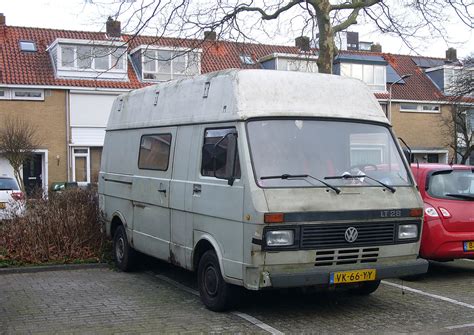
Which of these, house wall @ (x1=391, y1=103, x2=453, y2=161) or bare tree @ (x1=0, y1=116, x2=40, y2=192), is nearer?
bare tree @ (x1=0, y1=116, x2=40, y2=192)

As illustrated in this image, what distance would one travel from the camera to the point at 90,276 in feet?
31.0

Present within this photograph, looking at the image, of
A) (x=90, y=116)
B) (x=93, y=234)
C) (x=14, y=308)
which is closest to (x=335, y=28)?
(x=93, y=234)

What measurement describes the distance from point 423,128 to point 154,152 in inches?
1403

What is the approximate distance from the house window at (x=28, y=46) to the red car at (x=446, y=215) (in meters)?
28.8

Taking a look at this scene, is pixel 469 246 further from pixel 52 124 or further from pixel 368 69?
pixel 368 69

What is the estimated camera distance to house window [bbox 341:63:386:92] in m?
39.4

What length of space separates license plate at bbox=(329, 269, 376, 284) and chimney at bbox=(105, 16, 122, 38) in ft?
28.8

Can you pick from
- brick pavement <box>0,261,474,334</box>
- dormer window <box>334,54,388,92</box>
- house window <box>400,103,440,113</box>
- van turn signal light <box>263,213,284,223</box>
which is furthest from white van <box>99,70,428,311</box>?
house window <box>400,103,440,113</box>

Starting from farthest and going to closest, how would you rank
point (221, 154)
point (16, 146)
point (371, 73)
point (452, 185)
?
point (371, 73)
point (16, 146)
point (452, 185)
point (221, 154)

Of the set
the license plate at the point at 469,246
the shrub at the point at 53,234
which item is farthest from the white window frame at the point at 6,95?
the license plate at the point at 469,246

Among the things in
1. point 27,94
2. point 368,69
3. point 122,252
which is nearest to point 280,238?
point 122,252

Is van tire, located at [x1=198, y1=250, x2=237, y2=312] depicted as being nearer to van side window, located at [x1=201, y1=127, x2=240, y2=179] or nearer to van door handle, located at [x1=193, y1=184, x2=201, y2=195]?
van door handle, located at [x1=193, y1=184, x2=201, y2=195]

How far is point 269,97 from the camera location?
6988mm

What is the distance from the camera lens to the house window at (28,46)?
33125mm
